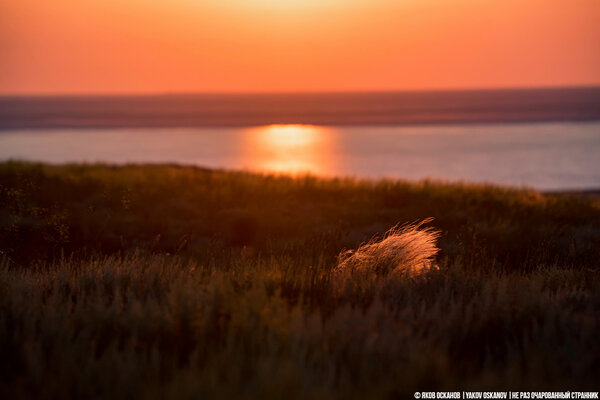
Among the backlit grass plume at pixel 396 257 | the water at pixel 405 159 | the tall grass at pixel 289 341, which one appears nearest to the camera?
the tall grass at pixel 289 341

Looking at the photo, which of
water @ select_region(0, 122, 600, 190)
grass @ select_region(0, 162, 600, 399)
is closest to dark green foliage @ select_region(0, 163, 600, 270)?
grass @ select_region(0, 162, 600, 399)

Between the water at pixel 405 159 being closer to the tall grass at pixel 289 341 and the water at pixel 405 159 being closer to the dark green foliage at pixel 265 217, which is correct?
the dark green foliage at pixel 265 217

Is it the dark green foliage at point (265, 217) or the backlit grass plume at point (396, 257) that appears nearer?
the backlit grass plume at point (396, 257)

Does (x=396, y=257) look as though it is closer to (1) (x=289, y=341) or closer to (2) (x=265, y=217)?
(1) (x=289, y=341)

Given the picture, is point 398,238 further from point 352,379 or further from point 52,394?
point 52,394

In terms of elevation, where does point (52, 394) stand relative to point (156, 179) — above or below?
below

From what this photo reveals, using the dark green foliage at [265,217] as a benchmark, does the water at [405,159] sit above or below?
above

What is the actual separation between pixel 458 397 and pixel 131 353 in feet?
6.92

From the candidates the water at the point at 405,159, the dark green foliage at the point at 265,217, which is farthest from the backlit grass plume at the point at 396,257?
the water at the point at 405,159

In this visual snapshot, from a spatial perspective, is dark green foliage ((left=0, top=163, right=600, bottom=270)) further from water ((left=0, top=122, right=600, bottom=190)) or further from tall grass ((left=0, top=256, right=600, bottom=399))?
water ((left=0, top=122, right=600, bottom=190))

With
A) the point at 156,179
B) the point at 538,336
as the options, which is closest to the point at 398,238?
the point at 538,336

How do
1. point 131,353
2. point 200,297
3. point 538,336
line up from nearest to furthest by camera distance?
point 131,353 < point 538,336 < point 200,297

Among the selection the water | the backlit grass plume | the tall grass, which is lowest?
the tall grass

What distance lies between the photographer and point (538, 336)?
436cm
